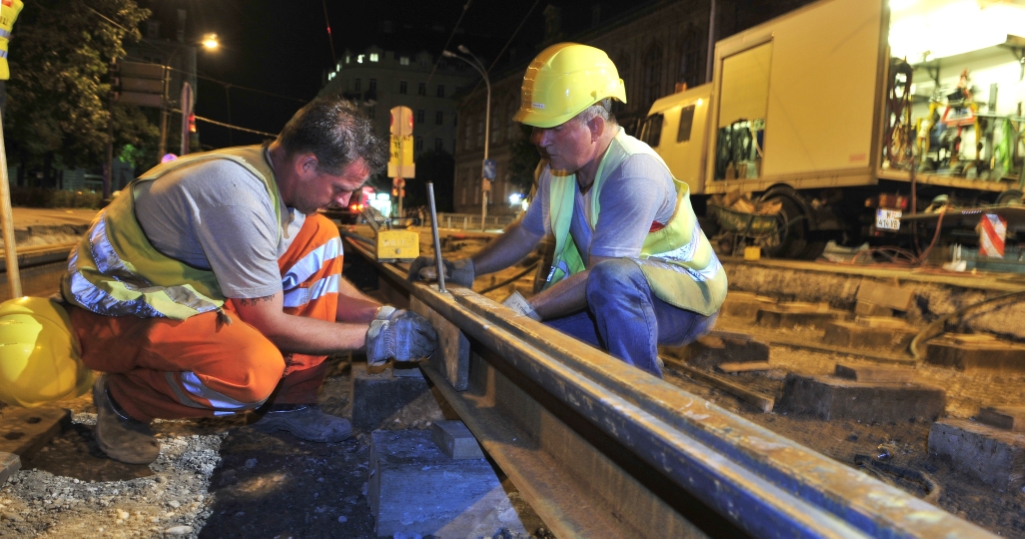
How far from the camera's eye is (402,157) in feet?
45.7

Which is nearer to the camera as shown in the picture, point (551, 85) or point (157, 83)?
point (551, 85)

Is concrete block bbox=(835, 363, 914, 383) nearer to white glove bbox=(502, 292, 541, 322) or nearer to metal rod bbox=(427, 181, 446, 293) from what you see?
white glove bbox=(502, 292, 541, 322)

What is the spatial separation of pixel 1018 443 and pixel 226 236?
3054 millimetres

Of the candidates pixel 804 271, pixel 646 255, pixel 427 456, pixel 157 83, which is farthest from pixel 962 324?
pixel 157 83

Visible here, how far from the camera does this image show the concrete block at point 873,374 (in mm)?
3490

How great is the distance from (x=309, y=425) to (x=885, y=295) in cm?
594

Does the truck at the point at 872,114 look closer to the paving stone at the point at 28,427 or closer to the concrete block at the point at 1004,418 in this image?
the concrete block at the point at 1004,418

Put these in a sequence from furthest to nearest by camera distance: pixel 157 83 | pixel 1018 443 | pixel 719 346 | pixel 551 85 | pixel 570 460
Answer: pixel 157 83 → pixel 719 346 → pixel 551 85 → pixel 1018 443 → pixel 570 460

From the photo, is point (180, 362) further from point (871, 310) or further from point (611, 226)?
point (871, 310)

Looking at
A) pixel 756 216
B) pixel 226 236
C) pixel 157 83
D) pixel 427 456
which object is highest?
pixel 157 83

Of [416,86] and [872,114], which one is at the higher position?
[416,86]

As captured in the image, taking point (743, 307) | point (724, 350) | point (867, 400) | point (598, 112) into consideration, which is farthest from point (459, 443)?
point (743, 307)

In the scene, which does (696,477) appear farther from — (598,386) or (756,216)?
(756,216)

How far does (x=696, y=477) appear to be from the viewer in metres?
1.07
